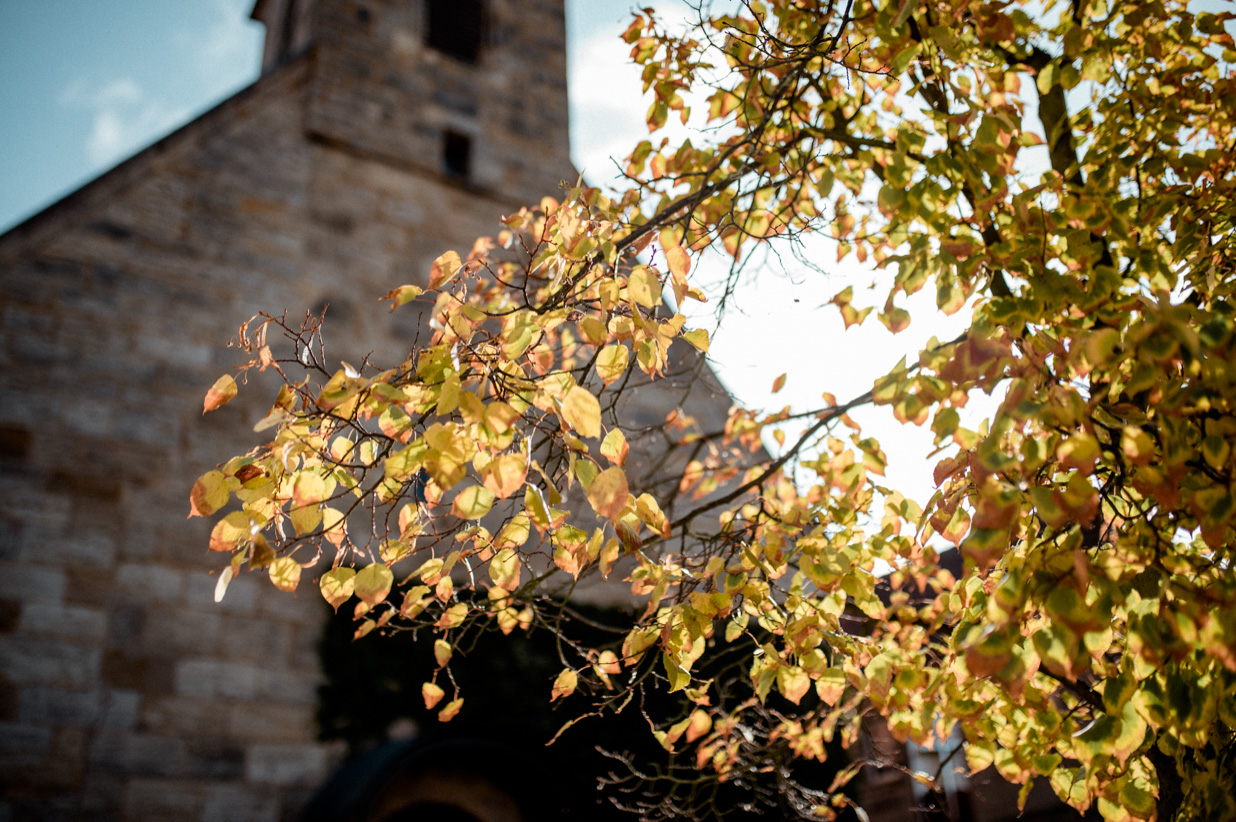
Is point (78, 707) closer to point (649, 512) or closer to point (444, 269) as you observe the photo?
point (444, 269)

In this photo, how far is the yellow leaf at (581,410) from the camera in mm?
1607

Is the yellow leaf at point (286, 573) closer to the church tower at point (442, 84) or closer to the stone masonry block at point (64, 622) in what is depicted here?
the stone masonry block at point (64, 622)

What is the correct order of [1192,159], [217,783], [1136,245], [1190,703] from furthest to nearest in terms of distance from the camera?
1. [217,783]
2. [1136,245]
3. [1192,159]
4. [1190,703]

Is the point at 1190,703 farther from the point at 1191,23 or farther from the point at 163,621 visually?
the point at 163,621

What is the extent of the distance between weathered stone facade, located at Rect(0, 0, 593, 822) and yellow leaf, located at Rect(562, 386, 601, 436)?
3.92m

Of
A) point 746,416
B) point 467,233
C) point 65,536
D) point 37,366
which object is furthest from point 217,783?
point 467,233

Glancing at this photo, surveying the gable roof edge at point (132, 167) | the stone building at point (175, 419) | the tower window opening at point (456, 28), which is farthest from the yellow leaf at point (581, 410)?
the tower window opening at point (456, 28)

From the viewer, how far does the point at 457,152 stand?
7355 millimetres

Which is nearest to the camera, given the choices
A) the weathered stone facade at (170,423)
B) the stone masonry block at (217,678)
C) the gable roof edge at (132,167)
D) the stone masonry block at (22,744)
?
the stone masonry block at (22,744)

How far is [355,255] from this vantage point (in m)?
6.29

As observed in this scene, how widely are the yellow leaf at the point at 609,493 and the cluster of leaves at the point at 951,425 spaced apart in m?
0.01

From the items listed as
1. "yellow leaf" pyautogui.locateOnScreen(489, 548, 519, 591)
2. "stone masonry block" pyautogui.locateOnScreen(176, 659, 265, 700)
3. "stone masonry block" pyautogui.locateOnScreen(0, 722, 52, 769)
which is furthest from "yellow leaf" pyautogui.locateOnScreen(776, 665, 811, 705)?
"stone masonry block" pyautogui.locateOnScreen(0, 722, 52, 769)

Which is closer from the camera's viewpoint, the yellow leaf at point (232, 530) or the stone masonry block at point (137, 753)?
the yellow leaf at point (232, 530)

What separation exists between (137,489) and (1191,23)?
517 centimetres
